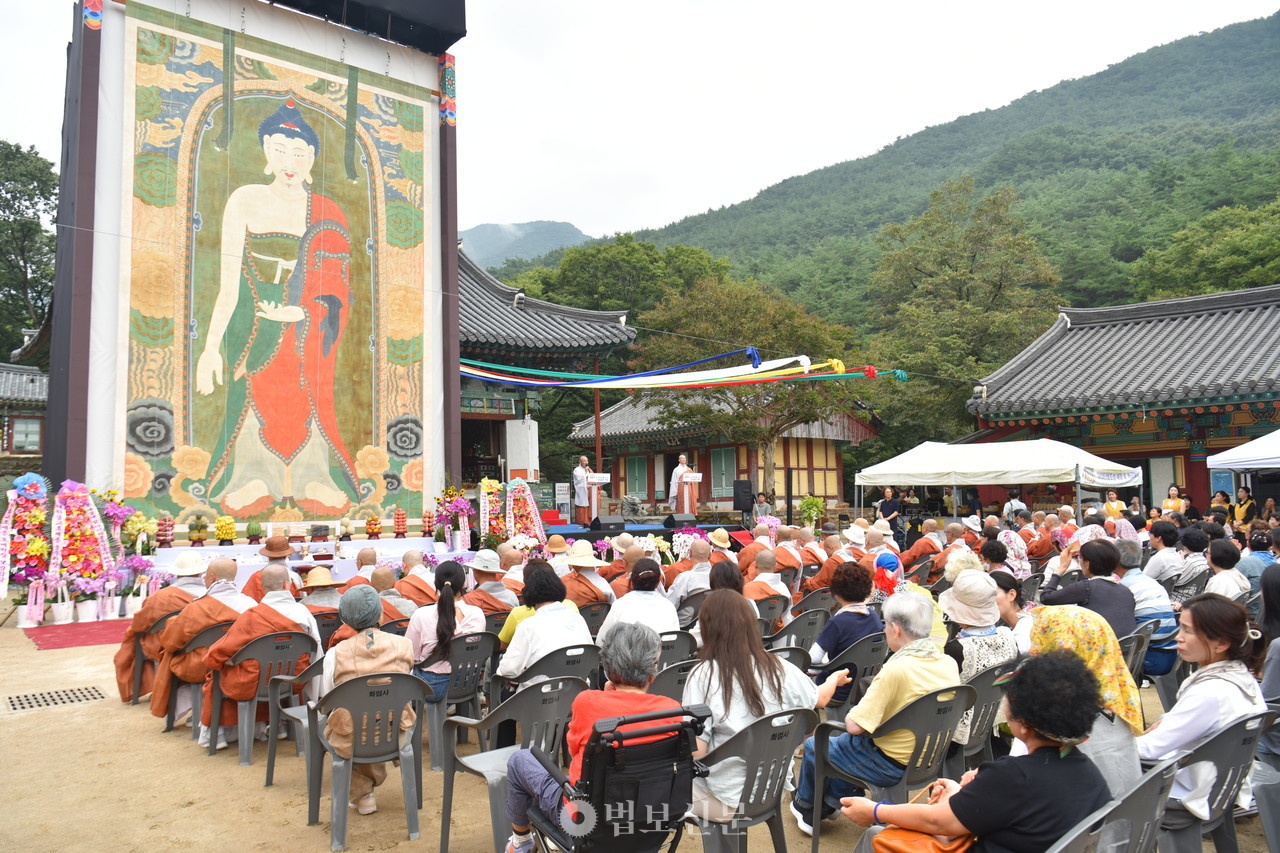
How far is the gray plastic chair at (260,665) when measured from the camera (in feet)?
15.0

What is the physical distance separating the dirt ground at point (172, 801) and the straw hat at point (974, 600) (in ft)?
3.62

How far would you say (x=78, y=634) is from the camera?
8750 millimetres

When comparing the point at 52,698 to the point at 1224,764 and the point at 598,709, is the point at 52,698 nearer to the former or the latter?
the point at 598,709

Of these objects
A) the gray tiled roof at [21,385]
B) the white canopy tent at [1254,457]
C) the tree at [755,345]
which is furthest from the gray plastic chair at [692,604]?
the gray tiled roof at [21,385]

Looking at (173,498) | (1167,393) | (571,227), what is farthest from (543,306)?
(571,227)

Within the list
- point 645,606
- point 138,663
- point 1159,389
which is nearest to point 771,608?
point 645,606

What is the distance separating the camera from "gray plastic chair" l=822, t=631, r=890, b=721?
4.08 m

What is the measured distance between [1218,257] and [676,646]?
26782 millimetres

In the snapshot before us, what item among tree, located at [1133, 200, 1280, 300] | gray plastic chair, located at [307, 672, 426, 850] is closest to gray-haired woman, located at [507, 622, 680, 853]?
gray plastic chair, located at [307, 672, 426, 850]

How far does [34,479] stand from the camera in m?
9.66

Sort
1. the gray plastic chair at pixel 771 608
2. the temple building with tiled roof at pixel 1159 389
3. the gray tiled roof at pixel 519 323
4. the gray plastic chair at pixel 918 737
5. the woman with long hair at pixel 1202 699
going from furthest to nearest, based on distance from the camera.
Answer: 1. the temple building with tiled roof at pixel 1159 389
2. the gray tiled roof at pixel 519 323
3. the gray plastic chair at pixel 771 608
4. the gray plastic chair at pixel 918 737
5. the woman with long hair at pixel 1202 699

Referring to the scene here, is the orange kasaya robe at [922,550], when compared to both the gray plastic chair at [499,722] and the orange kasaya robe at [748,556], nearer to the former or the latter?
the orange kasaya robe at [748,556]

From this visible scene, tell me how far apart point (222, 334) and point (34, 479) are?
2848 millimetres

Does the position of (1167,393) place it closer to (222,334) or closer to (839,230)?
(222,334)
